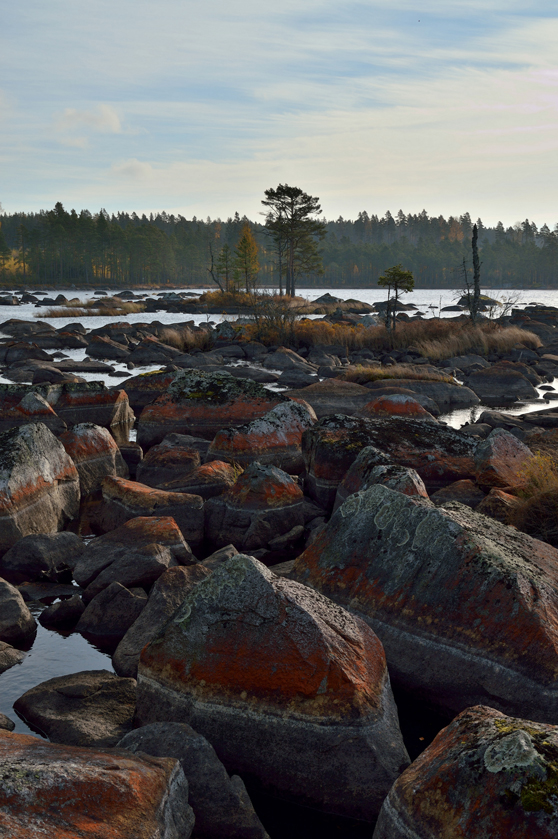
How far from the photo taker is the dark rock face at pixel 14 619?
6.45 meters

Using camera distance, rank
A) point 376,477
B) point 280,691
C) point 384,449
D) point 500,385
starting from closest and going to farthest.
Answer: point 280,691 < point 376,477 < point 384,449 < point 500,385

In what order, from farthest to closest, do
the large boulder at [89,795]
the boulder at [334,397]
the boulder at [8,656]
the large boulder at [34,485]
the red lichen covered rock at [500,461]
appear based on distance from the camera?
the boulder at [334,397] < the red lichen covered rock at [500,461] < the large boulder at [34,485] < the boulder at [8,656] < the large boulder at [89,795]

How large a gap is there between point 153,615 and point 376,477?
301 centimetres

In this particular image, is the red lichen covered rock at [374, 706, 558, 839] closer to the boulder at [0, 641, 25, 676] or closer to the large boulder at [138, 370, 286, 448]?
the boulder at [0, 641, 25, 676]

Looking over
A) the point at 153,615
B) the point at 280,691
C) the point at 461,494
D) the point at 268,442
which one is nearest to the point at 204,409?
the point at 268,442

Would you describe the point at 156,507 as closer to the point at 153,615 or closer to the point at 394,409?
the point at 153,615

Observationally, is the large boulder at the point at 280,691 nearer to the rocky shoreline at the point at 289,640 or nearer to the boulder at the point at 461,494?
the rocky shoreline at the point at 289,640

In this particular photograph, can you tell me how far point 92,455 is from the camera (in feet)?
36.7

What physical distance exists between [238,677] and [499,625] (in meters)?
1.98

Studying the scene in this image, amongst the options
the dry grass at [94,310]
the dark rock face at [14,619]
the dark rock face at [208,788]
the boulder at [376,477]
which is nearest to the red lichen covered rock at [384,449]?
the boulder at [376,477]

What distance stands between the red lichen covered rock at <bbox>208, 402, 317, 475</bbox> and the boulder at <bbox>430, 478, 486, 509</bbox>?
3.03 m

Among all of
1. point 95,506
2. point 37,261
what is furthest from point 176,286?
point 95,506

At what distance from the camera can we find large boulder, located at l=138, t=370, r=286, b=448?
547 inches

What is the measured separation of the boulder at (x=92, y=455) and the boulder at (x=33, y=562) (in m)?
2.86
